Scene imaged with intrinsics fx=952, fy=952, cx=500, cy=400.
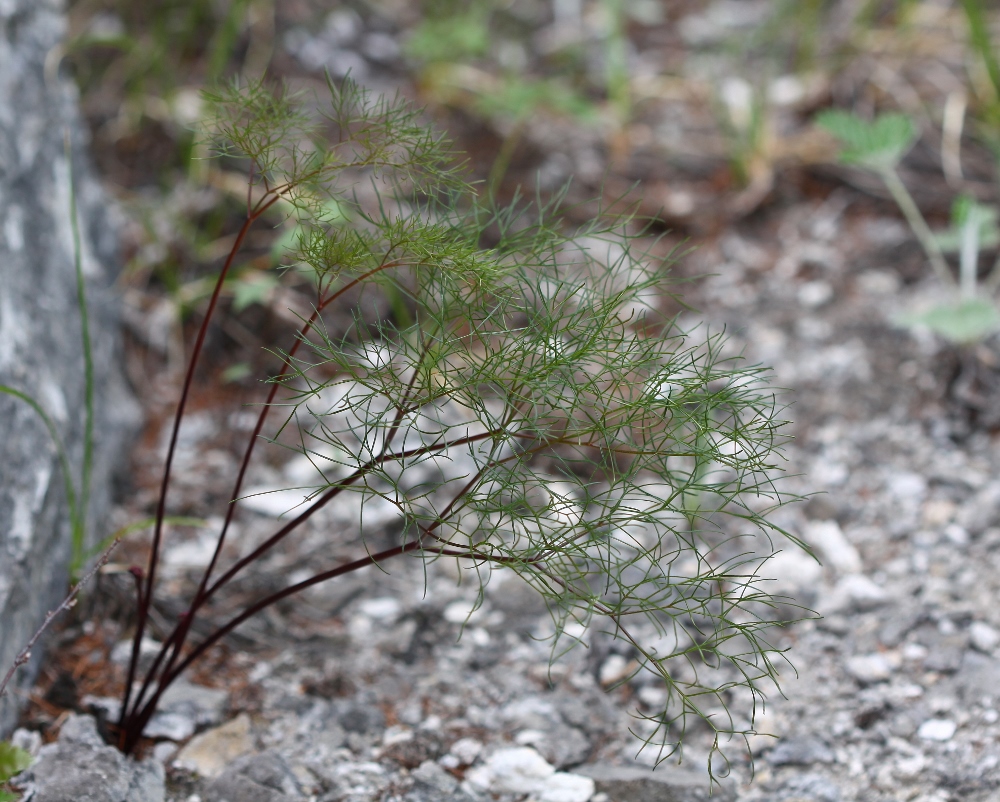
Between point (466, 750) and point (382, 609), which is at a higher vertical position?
point (382, 609)

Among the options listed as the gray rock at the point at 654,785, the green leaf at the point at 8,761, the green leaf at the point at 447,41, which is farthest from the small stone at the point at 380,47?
the green leaf at the point at 8,761

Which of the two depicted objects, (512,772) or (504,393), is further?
(512,772)

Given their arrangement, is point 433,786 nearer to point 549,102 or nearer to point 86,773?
point 86,773

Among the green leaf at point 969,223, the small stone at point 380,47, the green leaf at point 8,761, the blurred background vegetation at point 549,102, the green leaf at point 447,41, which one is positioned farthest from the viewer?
the small stone at point 380,47

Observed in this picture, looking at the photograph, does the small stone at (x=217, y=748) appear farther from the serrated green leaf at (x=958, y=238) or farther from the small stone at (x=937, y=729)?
the serrated green leaf at (x=958, y=238)

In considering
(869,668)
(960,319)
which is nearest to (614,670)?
(869,668)

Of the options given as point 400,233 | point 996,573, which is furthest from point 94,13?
point 996,573

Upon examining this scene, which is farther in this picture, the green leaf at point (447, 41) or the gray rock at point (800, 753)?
the green leaf at point (447, 41)
